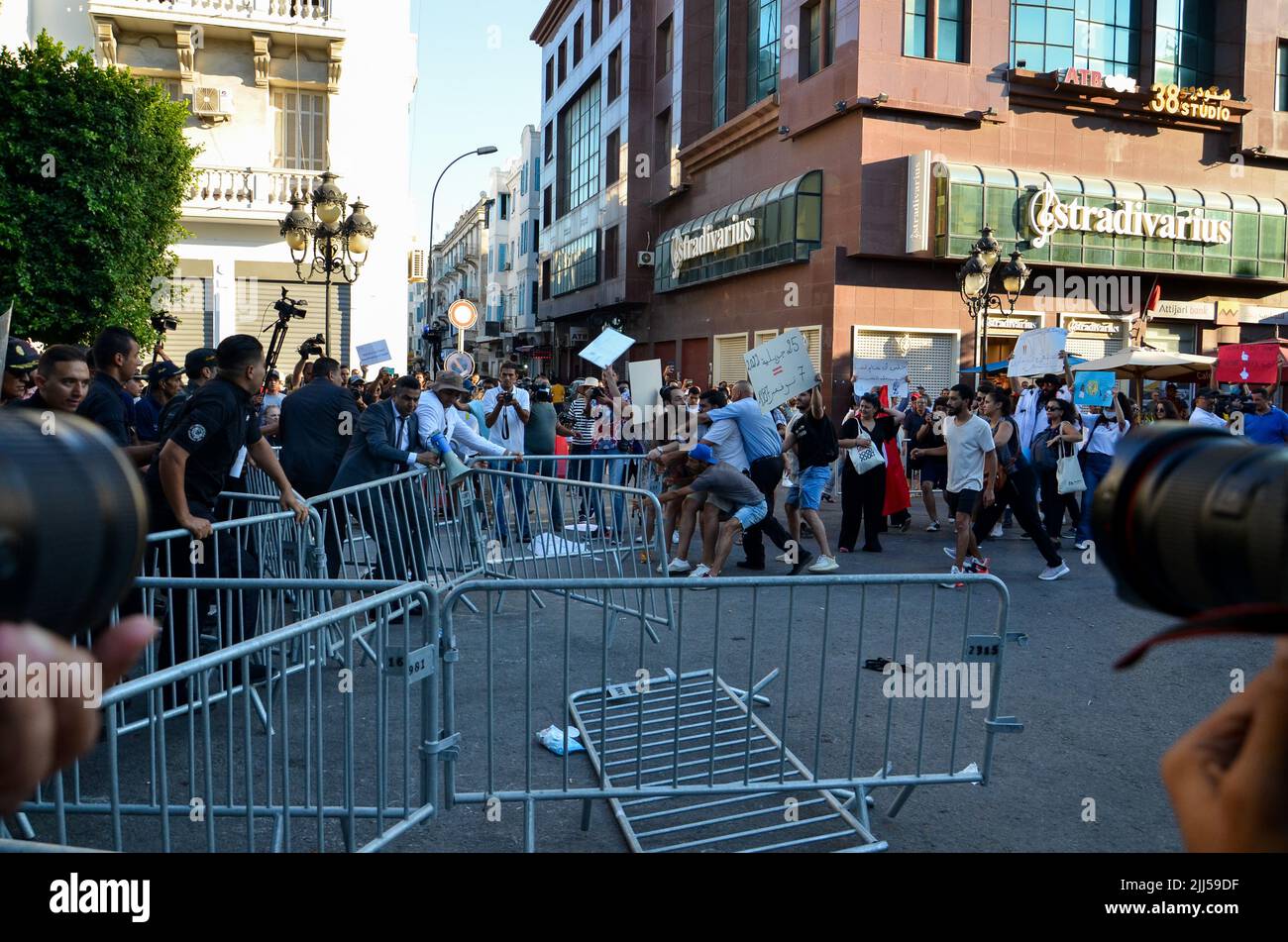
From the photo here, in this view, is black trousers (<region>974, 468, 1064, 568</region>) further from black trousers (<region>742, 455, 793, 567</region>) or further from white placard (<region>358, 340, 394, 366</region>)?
white placard (<region>358, 340, 394, 366</region>)

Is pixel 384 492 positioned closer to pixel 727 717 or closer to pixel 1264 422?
pixel 727 717

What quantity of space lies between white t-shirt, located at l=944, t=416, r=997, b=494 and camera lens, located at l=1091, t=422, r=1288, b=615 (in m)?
8.97

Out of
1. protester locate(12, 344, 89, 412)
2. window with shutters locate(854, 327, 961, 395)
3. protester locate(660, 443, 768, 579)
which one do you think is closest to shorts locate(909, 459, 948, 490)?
protester locate(660, 443, 768, 579)

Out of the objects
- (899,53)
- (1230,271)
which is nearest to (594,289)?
(899,53)

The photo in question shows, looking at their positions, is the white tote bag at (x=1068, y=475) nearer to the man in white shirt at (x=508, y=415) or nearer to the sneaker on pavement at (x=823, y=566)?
the sneaker on pavement at (x=823, y=566)

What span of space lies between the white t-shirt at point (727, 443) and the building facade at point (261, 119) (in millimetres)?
14278

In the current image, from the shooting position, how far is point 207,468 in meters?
5.61

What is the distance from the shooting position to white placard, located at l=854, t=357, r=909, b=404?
21609 millimetres

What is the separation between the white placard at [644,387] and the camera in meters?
13.3

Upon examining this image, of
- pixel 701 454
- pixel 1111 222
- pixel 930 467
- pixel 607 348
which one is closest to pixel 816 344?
pixel 1111 222

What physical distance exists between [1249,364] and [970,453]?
1463cm
